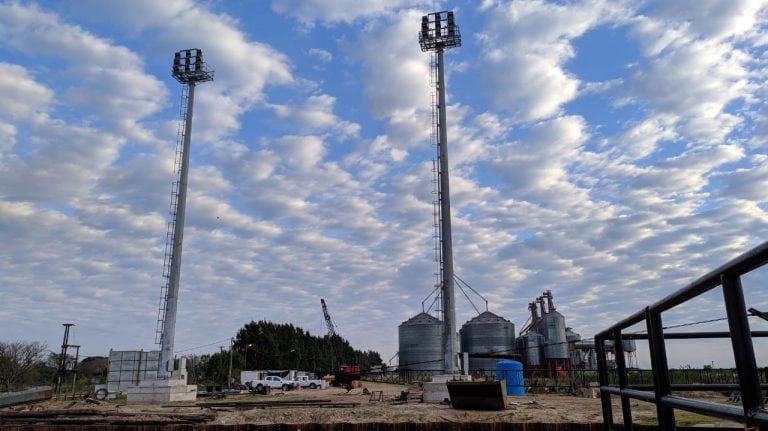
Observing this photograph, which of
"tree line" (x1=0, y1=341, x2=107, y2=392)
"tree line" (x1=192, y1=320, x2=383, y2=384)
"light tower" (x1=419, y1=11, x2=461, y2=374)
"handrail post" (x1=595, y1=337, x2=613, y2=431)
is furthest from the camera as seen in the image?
"tree line" (x1=192, y1=320, x2=383, y2=384)

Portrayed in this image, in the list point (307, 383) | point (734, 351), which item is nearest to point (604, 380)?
point (734, 351)

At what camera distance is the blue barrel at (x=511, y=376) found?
3356 centimetres

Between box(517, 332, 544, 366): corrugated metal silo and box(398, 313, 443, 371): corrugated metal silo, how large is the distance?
1045 centimetres

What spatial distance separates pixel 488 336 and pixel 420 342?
7.36m

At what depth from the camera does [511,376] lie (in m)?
33.8

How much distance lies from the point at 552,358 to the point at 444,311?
34.4m

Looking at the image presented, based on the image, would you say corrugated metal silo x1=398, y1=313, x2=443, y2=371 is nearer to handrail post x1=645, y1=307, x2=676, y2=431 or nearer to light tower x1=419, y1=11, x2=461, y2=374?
light tower x1=419, y1=11, x2=461, y2=374

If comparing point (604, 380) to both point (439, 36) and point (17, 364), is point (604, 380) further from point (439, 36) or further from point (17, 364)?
point (17, 364)

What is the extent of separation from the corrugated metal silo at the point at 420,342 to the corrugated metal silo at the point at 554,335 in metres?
13.0

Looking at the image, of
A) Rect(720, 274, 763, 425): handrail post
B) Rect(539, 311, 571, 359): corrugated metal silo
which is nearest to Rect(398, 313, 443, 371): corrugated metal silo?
Rect(539, 311, 571, 359): corrugated metal silo

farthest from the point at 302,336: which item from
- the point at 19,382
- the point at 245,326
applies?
the point at 19,382

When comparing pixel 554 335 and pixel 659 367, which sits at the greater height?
pixel 554 335

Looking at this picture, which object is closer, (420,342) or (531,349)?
(420,342)

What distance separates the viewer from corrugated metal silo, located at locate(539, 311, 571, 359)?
205ft
